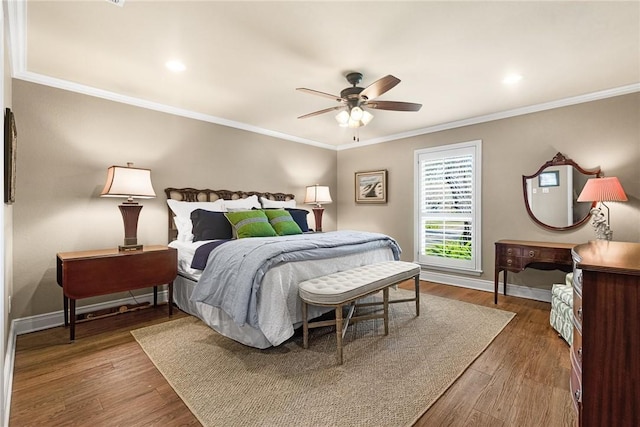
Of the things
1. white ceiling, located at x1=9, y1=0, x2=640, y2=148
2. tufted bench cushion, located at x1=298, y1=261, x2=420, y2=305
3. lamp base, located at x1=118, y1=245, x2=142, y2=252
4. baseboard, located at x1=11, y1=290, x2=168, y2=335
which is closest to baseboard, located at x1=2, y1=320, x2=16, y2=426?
baseboard, located at x1=11, y1=290, x2=168, y2=335

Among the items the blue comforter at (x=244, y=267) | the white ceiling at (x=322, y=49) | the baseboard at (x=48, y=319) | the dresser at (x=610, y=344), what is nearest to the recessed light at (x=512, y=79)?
the white ceiling at (x=322, y=49)

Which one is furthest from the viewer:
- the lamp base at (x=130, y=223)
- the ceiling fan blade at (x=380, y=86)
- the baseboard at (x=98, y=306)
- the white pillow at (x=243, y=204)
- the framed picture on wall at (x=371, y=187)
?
the framed picture on wall at (x=371, y=187)

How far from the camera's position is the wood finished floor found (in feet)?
5.46

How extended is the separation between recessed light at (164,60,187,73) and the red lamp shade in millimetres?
4143

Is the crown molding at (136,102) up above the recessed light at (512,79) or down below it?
below

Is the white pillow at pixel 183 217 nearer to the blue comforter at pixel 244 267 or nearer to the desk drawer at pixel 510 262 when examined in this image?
the blue comforter at pixel 244 267

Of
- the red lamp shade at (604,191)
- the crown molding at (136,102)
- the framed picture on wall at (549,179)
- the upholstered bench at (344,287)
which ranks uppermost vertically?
the crown molding at (136,102)

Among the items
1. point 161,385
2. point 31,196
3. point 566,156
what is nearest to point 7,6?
point 31,196

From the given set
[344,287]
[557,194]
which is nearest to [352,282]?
[344,287]

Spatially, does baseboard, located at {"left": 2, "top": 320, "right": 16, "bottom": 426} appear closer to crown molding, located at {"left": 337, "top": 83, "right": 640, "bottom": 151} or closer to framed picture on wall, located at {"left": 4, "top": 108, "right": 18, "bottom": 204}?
framed picture on wall, located at {"left": 4, "top": 108, "right": 18, "bottom": 204}

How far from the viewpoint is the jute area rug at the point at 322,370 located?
1.70 meters

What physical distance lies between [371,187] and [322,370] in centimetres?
383

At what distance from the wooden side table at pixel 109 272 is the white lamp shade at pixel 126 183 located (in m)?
0.57

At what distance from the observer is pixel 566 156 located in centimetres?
359
